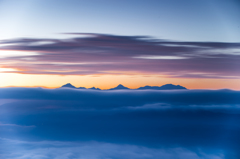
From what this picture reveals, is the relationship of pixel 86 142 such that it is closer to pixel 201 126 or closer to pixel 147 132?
pixel 147 132

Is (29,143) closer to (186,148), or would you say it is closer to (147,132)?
(147,132)

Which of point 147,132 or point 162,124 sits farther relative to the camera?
point 162,124

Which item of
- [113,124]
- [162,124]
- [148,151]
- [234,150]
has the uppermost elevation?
[162,124]

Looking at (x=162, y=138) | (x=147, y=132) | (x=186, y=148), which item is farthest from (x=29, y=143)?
(x=186, y=148)

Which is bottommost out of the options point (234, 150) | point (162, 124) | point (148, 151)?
point (234, 150)


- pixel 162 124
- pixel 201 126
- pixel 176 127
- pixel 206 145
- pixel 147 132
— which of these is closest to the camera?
pixel 206 145

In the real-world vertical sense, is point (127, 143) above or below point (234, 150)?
above

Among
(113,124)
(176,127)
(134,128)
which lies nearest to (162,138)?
(176,127)

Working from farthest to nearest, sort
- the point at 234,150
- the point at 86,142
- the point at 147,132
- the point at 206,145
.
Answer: the point at 86,142 → the point at 147,132 → the point at 206,145 → the point at 234,150

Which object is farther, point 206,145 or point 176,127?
point 176,127
